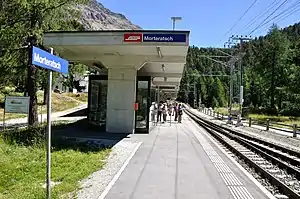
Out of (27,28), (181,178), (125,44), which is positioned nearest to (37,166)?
(181,178)

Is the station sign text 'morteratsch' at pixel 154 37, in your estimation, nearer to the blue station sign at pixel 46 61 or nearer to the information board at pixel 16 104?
the information board at pixel 16 104

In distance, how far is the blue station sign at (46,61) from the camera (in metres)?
5.11

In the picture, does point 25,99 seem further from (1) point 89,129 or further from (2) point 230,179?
(2) point 230,179

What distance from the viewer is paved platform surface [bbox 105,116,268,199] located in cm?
744

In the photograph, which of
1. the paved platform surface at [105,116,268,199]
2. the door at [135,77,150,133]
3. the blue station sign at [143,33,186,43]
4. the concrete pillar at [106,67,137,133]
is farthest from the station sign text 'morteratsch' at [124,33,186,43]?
the door at [135,77,150,133]

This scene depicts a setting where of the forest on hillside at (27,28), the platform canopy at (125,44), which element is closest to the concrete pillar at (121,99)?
the platform canopy at (125,44)

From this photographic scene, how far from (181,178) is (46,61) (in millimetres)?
4799

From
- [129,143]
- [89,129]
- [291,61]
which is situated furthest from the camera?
[291,61]

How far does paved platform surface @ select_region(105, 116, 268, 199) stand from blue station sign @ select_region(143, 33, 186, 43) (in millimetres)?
4350

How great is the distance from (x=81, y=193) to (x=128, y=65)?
11.9 meters

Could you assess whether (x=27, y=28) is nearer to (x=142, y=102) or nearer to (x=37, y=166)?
(x=142, y=102)

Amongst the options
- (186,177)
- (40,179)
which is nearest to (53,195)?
(40,179)

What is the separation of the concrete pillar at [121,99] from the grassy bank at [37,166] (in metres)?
5.13

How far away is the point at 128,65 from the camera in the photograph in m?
18.8
